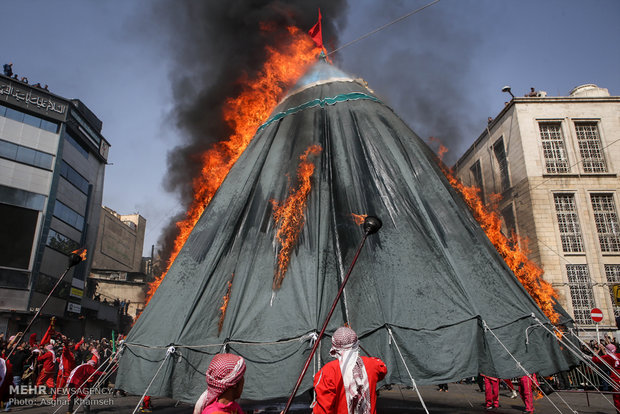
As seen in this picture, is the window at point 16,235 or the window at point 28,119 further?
the window at point 28,119

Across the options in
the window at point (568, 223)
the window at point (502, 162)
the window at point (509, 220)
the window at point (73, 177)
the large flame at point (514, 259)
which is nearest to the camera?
the large flame at point (514, 259)

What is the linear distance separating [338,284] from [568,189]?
24323 mm

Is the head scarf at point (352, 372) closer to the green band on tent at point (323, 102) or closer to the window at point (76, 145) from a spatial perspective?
the green band on tent at point (323, 102)

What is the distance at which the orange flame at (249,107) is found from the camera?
938 cm

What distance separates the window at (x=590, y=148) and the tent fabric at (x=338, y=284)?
2339 centimetres

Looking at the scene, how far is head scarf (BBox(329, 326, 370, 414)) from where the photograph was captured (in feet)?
11.3

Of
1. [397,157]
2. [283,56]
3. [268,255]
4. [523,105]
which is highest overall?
[523,105]

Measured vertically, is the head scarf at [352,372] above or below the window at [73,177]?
below

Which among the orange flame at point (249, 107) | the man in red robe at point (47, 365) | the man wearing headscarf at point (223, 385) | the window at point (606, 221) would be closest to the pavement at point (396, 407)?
the man in red robe at point (47, 365)

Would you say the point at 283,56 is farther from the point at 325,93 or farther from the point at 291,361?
the point at 291,361

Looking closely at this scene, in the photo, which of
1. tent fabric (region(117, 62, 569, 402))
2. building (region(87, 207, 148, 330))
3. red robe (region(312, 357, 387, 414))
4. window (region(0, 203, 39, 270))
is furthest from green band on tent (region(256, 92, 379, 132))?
building (region(87, 207, 148, 330))

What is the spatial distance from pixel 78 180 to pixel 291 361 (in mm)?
33419

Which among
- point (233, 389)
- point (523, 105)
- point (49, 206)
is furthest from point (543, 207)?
point (49, 206)

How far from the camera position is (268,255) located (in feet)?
19.7
